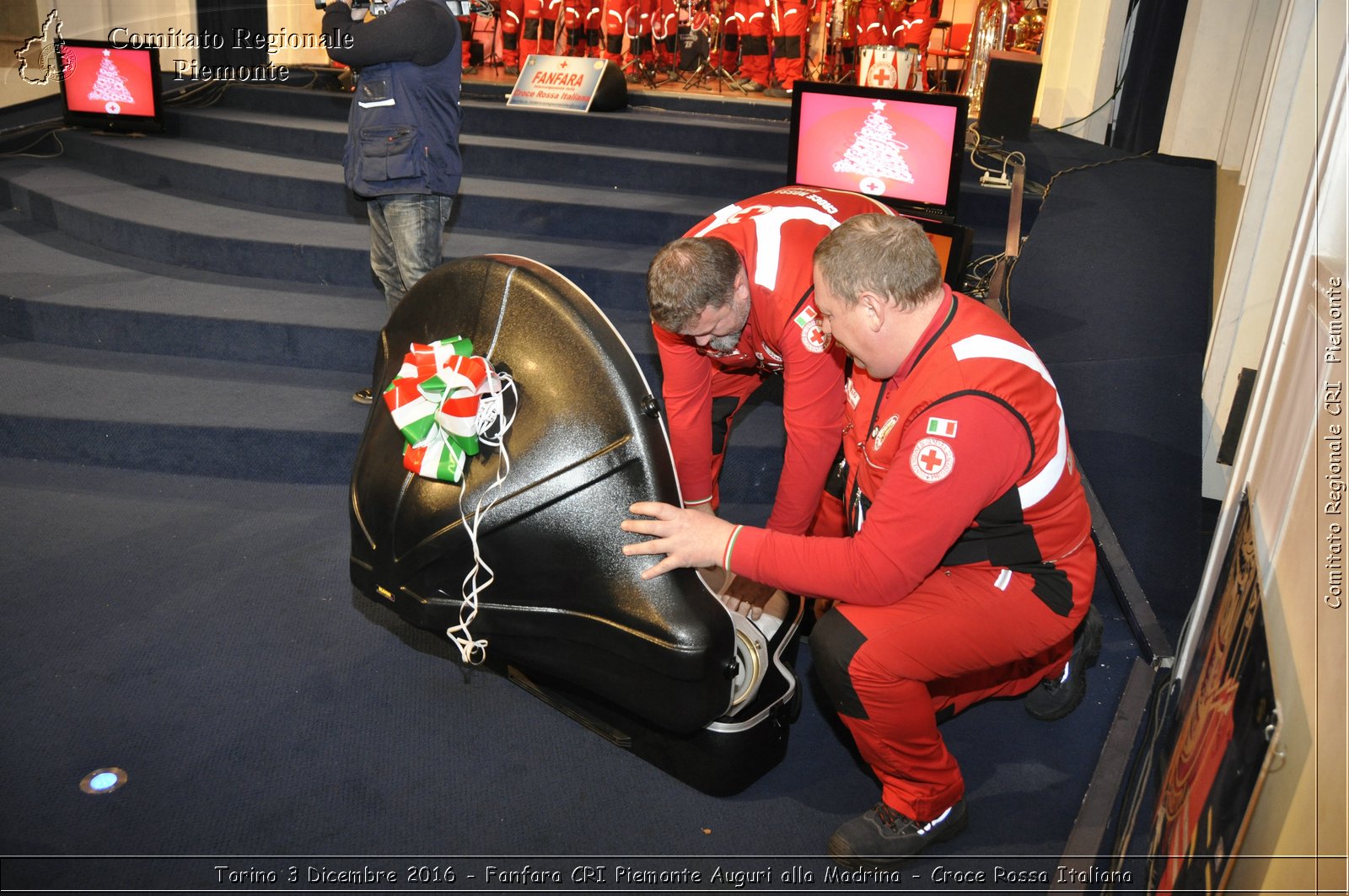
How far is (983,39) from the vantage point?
25.0 ft

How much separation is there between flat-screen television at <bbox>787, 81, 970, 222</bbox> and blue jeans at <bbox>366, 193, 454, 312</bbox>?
1.48 meters

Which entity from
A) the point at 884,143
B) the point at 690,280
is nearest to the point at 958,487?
the point at 690,280

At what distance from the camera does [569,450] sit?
1.76 meters

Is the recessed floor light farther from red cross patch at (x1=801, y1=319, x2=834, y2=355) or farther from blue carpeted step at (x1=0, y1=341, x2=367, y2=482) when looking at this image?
red cross patch at (x1=801, y1=319, x2=834, y2=355)

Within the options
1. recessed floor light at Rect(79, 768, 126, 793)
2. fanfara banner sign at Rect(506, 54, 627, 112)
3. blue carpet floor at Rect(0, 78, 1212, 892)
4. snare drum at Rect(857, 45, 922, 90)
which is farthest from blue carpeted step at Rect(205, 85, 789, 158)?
recessed floor light at Rect(79, 768, 126, 793)

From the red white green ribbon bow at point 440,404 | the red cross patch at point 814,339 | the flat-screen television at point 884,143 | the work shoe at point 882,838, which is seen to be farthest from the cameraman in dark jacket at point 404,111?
the work shoe at point 882,838

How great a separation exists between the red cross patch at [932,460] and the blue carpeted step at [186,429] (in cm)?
234

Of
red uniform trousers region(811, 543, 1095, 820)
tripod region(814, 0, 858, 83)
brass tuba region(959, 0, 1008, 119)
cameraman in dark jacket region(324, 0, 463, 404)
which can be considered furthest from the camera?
tripod region(814, 0, 858, 83)

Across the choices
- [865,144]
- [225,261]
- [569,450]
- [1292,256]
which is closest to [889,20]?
[865,144]

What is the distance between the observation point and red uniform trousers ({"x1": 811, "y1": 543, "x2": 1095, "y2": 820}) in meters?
2.00

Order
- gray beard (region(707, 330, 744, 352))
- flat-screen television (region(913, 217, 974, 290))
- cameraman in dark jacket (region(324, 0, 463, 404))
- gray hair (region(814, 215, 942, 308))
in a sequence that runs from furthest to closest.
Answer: flat-screen television (region(913, 217, 974, 290)), cameraman in dark jacket (region(324, 0, 463, 404)), gray beard (region(707, 330, 744, 352)), gray hair (region(814, 215, 942, 308))

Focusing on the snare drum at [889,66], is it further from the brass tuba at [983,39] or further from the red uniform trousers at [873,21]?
the red uniform trousers at [873,21]

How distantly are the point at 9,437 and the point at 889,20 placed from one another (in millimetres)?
8091

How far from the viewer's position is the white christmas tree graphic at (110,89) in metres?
6.22
